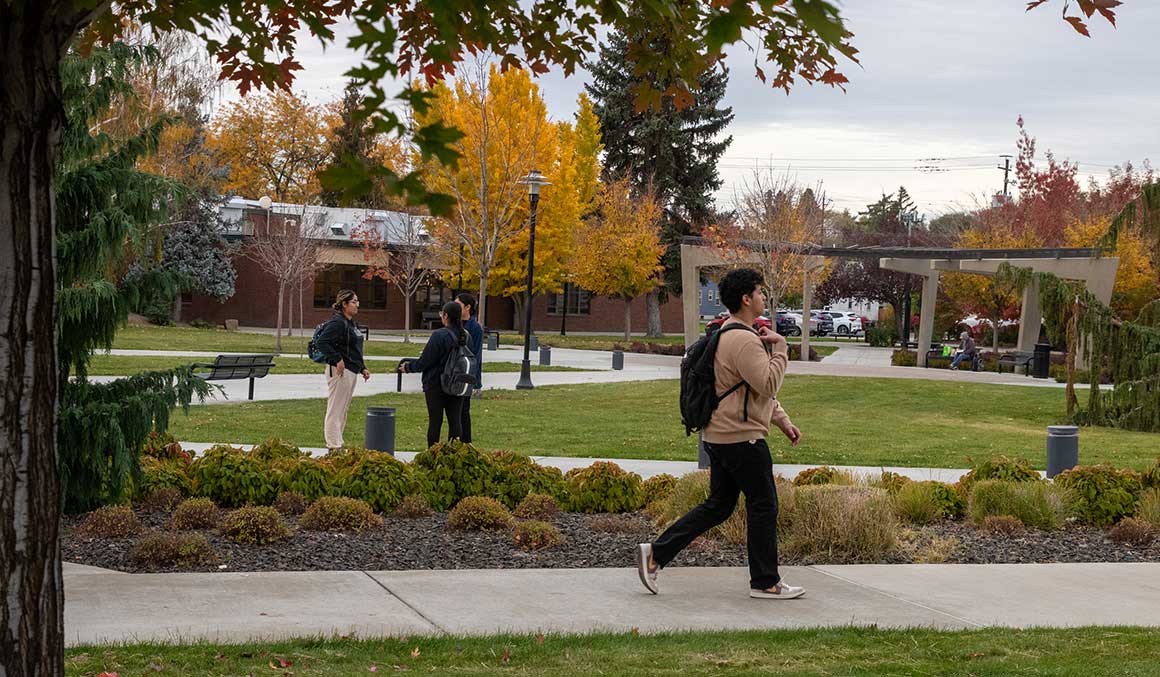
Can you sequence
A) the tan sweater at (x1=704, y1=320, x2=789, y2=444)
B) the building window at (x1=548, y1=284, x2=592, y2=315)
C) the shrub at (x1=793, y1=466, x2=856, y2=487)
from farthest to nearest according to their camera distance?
the building window at (x1=548, y1=284, x2=592, y2=315), the shrub at (x1=793, y1=466, x2=856, y2=487), the tan sweater at (x1=704, y1=320, x2=789, y2=444)

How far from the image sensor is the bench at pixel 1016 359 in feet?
121

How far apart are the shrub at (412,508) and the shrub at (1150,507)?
541 centimetres

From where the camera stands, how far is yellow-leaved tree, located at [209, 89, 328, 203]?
7294 centimetres

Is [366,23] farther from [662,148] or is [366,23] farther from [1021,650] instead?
[662,148]

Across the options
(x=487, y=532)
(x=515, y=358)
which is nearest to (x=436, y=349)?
(x=487, y=532)

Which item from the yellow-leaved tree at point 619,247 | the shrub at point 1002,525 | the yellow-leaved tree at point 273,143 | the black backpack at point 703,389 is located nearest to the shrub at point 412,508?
the black backpack at point 703,389

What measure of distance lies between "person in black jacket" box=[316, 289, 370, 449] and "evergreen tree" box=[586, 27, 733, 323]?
4451 centimetres

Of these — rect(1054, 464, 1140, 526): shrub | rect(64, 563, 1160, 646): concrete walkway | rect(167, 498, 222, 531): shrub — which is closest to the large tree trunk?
rect(64, 563, 1160, 646): concrete walkway

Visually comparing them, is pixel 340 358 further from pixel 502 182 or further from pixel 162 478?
pixel 502 182

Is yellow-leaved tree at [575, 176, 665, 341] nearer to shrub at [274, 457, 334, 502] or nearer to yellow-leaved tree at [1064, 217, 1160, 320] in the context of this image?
yellow-leaved tree at [1064, 217, 1160, 320]

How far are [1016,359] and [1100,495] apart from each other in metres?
28.7

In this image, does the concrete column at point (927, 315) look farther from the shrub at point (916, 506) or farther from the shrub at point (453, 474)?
the shrub at point (453, 474)

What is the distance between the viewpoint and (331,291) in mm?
A: 57000

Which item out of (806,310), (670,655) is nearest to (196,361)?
(806,310)
